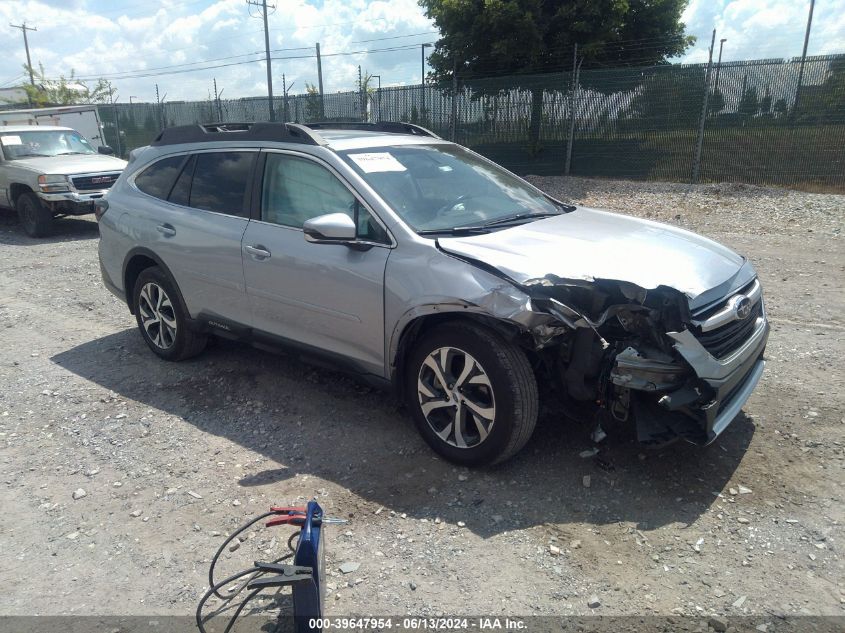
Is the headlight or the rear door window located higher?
the rear door window

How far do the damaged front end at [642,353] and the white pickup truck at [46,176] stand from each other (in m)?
10.5

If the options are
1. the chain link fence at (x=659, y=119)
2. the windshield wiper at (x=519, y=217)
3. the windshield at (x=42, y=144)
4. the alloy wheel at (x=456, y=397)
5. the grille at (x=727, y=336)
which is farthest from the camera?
the chain link fence at (x=659, y=119)

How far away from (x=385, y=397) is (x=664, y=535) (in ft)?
7.02

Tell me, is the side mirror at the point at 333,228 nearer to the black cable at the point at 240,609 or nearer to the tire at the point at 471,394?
the tire at the point at 471,394

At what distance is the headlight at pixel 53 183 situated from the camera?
439 inches

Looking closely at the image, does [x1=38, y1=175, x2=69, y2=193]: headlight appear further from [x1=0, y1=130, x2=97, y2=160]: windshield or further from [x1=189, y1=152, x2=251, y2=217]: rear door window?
[x1=189, y1=152, x2=251, y2=217]: rear door window

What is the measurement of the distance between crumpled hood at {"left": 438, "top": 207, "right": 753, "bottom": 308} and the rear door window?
174 centimetres

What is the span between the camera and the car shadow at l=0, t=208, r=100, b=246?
11477mm

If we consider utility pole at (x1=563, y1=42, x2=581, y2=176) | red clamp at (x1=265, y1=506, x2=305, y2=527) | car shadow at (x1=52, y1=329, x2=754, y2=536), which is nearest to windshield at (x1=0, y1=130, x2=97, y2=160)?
car shadow at (x1=52, y1=329, x2=754, y2=536)

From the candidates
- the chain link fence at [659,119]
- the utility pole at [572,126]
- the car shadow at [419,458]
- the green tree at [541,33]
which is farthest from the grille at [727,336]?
the green tree at [541,33]

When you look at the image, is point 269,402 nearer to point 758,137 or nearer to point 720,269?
point 720,269

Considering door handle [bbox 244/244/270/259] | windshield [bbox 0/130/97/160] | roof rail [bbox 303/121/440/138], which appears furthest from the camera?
windshield [bbox 0/130/97/160]

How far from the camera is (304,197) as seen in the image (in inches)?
166

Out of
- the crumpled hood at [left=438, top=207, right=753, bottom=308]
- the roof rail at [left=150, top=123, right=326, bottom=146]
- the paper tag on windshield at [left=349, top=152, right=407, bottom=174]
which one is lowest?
the crumpled hood at [left=438, top=207, right=753, bottom=308]
